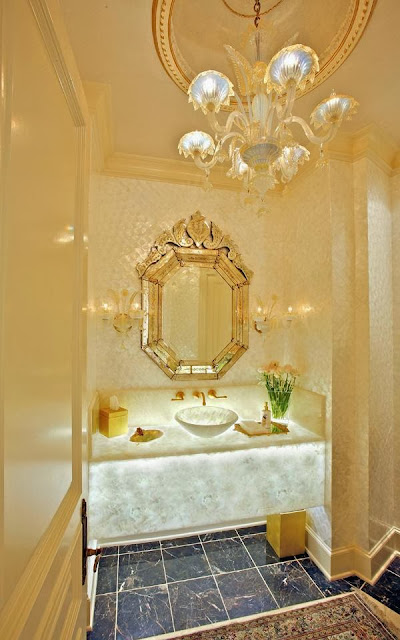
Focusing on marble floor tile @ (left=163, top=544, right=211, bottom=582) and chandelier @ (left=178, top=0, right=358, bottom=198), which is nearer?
chandelier @ (left=178, top=0, right=358, bottom=198)

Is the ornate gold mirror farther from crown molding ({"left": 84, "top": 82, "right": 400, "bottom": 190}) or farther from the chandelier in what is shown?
the chandelier

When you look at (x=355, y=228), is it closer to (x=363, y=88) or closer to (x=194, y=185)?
(x=363, y=88)

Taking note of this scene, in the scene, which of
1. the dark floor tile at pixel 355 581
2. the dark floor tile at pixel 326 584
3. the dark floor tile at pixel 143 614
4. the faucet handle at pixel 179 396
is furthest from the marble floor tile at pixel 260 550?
the faucet handle at pixel 179 396

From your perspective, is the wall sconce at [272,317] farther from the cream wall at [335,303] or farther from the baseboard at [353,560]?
the baseboard at [353,560]

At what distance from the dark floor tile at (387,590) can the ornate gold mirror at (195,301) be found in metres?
1.78

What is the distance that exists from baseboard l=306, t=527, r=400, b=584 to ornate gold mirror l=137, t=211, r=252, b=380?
59.3 inches

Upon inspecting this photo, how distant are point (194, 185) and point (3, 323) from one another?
99.0 inches

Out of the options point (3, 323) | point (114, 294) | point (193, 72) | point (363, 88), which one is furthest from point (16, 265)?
point (363, 88)

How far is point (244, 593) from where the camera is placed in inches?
75.3

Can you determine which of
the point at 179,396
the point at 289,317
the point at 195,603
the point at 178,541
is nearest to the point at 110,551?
the point at 178,541

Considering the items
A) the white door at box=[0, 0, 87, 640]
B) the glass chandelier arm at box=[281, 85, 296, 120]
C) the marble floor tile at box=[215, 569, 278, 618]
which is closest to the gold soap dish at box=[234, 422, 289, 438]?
the marble floor tile at box=[215, 569, 278, 618]

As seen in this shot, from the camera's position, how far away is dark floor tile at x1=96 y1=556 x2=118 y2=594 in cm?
194

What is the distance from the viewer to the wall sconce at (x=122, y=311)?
238 cm

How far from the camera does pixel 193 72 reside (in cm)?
162
